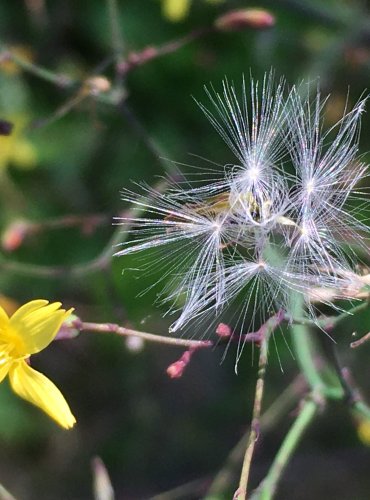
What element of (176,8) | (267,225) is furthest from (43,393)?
(176,8)

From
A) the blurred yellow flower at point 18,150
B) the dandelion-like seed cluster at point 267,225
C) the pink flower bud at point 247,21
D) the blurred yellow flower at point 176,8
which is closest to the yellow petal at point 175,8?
the blurred yellow flower at point 176,8

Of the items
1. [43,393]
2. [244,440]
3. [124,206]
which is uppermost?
[124,206]

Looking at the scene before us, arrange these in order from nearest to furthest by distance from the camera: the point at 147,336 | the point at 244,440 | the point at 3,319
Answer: the point at 147,336
the point at 3,319
the point at 244,440

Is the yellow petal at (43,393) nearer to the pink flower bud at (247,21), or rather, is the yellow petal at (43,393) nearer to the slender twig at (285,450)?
the slender twig at (285,450)

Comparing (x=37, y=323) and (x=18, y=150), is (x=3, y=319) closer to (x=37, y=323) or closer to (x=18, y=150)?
(x=37, y=323)

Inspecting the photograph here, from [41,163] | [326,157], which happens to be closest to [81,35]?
→ [41,163]

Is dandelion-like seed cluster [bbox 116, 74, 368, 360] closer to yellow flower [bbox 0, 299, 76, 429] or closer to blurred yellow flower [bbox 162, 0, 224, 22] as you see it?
yellow flower [bbox 0, 299, 76, 429]

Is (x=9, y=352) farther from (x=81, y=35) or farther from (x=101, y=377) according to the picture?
(x=81, y=35)
